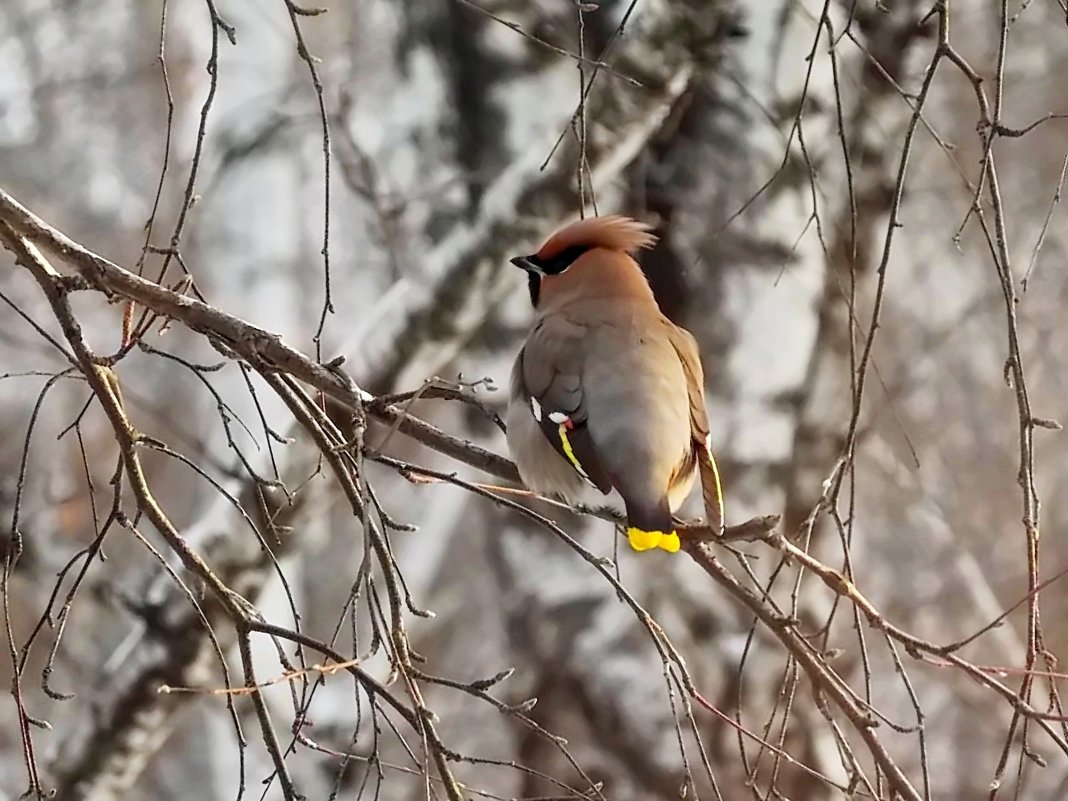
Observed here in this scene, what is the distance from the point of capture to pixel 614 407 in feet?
4.08

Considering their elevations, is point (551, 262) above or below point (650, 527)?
above

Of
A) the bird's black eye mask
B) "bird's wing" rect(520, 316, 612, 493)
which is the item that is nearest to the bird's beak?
the bird's black eye mask

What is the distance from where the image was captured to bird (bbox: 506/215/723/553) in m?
1.19

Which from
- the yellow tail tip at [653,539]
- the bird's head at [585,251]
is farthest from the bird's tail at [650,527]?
the bird's head at [585,251]

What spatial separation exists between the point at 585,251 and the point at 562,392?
1.00ft

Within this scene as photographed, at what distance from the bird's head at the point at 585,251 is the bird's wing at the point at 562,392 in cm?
12

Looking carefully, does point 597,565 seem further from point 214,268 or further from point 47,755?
point 214,268

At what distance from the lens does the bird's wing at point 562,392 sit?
4.00 ft

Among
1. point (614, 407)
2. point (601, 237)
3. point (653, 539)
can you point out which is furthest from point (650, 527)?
point (601, 237)

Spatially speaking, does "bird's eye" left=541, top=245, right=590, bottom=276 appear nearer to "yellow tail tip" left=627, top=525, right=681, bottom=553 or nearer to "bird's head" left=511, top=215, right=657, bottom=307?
"bird's head" left=511, top=215, right=657, bottom=307

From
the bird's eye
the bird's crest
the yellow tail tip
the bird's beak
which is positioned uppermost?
the bird's crest

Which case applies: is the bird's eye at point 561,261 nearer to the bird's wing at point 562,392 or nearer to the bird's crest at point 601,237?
the bird's crest at point 601,237

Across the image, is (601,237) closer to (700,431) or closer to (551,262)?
(551,262)

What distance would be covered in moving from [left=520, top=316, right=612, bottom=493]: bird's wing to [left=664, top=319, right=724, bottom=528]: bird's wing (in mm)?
116
